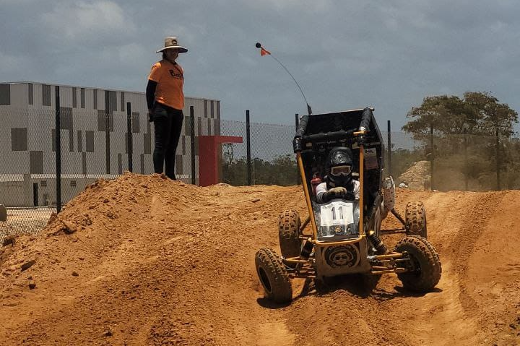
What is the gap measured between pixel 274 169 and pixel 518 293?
12.1 metres

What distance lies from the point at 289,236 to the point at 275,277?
165cm

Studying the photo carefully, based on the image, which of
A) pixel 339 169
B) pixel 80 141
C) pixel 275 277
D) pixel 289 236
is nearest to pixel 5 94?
pixel 80 141

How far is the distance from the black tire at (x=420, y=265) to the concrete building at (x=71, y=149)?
8514mm

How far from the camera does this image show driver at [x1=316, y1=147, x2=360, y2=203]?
948 cm

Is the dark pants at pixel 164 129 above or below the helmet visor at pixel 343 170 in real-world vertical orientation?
above

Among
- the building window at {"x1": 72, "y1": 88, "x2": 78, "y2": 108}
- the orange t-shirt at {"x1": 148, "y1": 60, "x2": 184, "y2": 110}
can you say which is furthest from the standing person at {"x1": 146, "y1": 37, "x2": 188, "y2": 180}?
the building window at {"x1": 72, "y1": 88, "x2": 78, "y2": 108}

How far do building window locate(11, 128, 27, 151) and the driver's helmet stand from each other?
10.2 metres

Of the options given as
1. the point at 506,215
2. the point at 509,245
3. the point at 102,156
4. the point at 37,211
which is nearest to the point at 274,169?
the point at 102,156

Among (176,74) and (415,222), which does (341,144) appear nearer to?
(415,222)

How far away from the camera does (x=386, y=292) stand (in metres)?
9.34

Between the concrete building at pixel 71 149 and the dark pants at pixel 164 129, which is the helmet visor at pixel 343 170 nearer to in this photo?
the dark pants at pixel 164 129

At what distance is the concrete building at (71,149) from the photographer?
16922mm

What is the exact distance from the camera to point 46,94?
33312 millimetres

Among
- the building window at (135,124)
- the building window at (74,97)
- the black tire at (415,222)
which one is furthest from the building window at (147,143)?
the building window at (74,97)
